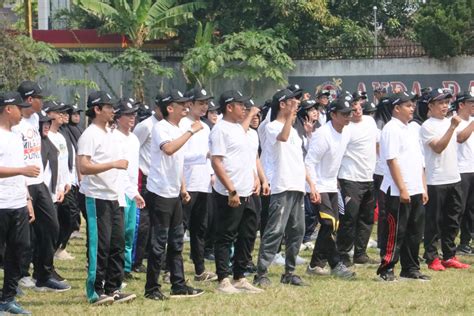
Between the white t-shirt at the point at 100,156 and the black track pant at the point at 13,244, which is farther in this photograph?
the white t-shirt at the point at 100,156

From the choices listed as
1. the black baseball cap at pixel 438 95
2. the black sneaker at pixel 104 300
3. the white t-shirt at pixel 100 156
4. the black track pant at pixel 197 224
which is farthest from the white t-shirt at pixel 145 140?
the black baseball cap at pixel 438 95

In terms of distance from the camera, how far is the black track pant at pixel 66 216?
1301 centimetres

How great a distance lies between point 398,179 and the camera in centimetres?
1130

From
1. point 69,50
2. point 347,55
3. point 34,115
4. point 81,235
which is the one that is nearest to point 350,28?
point 347,55

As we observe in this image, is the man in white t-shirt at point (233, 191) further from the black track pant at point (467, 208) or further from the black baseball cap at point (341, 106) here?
the black track pant at point (467, 208)

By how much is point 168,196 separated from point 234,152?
86 centimetres

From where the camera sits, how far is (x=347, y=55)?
94.0 feet

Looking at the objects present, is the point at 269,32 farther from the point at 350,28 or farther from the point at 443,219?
the point at 443,219

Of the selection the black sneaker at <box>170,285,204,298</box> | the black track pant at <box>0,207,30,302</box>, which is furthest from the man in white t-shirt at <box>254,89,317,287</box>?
the black track pant at <box>0,207,30,302</box>

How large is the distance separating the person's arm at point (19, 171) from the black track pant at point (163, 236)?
143 centimetres

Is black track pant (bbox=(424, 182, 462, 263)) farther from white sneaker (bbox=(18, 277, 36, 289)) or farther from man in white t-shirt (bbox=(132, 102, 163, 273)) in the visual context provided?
white sneaker (bbox=(18, 277, 36, 289))

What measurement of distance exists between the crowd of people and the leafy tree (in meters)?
16.7

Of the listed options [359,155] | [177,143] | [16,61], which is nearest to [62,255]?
[359,155]

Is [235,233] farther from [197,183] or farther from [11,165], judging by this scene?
[11,165]
